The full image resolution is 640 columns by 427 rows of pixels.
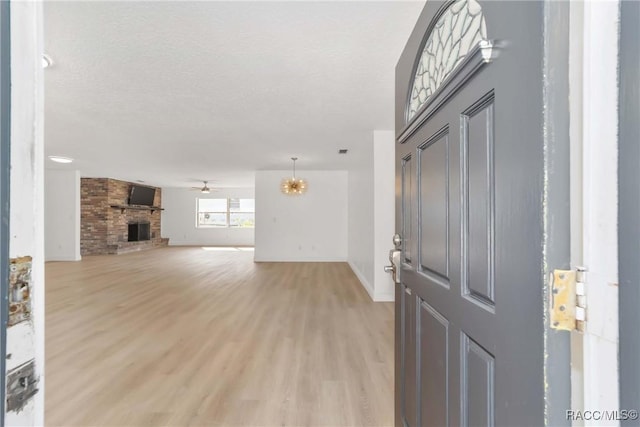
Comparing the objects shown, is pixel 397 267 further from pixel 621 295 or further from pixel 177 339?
pixel 177 339

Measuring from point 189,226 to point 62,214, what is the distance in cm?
453

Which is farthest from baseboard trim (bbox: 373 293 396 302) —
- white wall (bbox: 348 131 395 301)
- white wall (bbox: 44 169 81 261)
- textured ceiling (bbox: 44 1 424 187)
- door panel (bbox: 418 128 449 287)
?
white wall (bbox: 44 169 81 261)

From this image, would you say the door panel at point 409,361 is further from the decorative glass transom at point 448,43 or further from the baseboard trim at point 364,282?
the baseboard trim at point 364,282

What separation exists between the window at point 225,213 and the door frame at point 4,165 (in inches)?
464

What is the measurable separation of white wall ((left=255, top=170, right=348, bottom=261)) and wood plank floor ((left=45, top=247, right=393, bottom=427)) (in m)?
2.84

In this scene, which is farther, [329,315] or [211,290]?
[211,290]

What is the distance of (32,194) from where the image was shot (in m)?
0.46

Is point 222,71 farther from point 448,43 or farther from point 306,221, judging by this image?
point 306,221

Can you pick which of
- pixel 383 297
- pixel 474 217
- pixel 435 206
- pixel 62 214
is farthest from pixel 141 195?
pixel 474 217

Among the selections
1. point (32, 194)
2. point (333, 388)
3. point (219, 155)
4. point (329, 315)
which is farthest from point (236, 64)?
point (219, 155)

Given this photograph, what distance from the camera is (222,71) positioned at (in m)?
2.39

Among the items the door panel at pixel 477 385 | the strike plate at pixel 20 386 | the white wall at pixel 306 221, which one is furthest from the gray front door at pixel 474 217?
the white wall at pixel 306 221

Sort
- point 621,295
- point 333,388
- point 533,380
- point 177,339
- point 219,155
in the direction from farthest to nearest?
point 219,155
point 177,339
point 333,388
point 533,380
point 621,295

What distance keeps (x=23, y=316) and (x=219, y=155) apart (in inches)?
222
